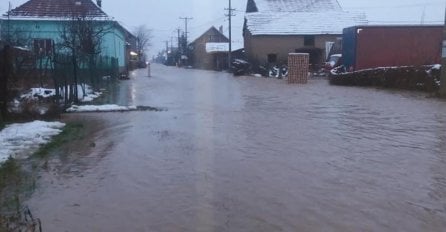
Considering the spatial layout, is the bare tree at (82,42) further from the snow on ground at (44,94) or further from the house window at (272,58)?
the house window at (272,58)

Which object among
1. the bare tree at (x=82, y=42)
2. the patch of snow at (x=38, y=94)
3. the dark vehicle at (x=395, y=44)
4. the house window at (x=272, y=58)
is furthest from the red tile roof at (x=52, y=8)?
the patch of snow at (x=38, y=94)

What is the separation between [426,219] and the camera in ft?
19.4

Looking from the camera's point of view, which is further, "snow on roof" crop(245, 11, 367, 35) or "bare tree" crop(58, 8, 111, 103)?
"snow on roof" crop(245, 11, 367, 35)

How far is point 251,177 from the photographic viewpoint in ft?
25.4

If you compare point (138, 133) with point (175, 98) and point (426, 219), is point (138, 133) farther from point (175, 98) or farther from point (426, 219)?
point (175, 98)

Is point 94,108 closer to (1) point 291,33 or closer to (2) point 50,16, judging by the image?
(2) point 50,16

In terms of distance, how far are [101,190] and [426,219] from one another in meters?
3.89

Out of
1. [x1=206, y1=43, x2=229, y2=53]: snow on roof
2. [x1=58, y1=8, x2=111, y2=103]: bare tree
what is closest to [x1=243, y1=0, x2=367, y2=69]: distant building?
[x1=206, y1=43, x2=229, y2=53]: snow on roof

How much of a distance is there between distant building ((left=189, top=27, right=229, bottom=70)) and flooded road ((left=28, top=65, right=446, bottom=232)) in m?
63.1

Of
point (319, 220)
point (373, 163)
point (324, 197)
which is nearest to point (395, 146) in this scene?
point (373, 163)

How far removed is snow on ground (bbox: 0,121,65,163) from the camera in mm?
9528

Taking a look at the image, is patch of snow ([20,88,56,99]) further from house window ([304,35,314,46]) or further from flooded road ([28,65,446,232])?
house window ([304,35,314,46])

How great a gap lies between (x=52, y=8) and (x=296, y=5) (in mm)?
35127

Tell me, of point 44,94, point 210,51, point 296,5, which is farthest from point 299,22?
point 44,94
